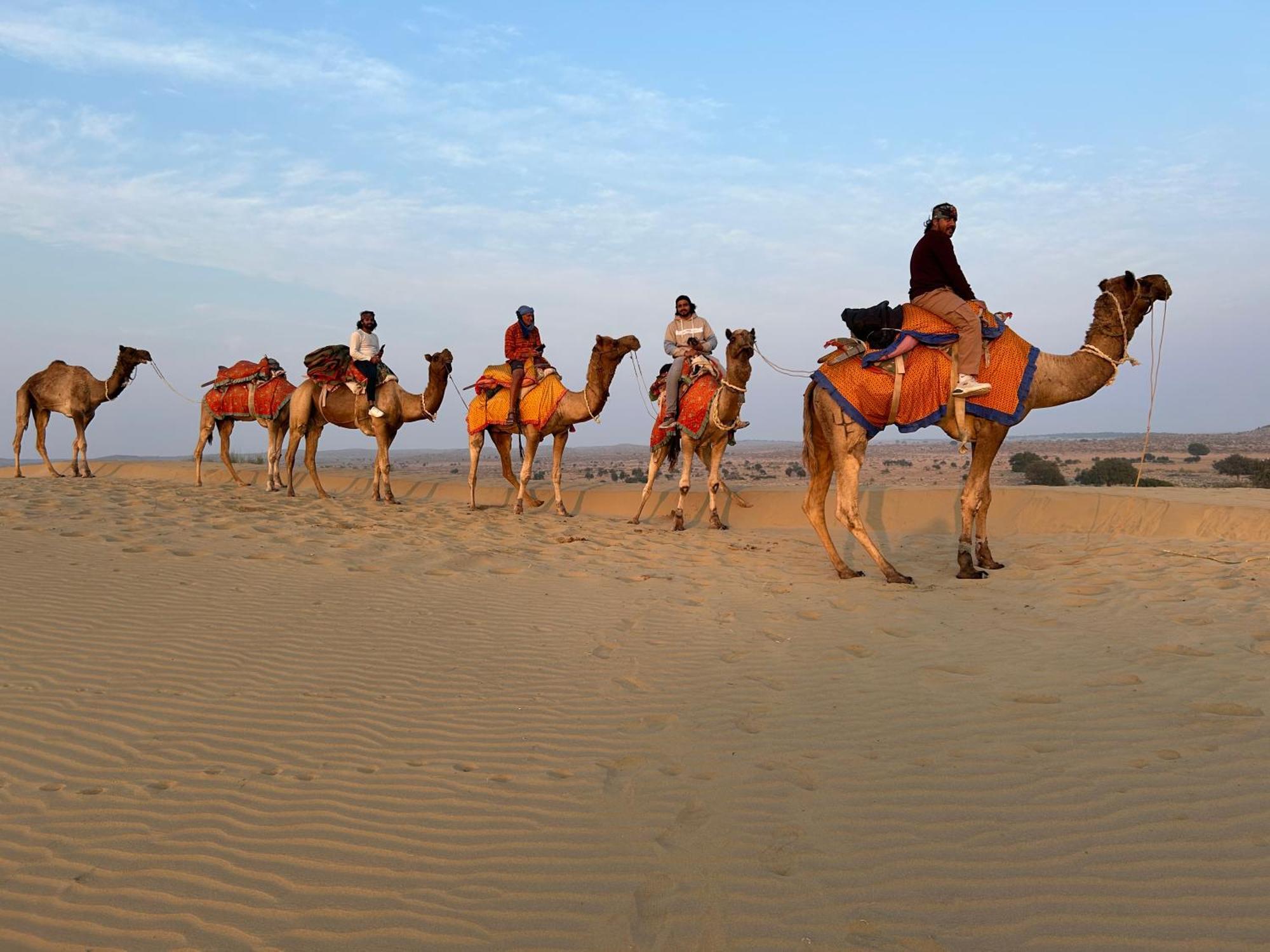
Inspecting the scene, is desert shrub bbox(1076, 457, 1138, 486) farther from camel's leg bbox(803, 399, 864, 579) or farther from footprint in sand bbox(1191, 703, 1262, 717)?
footprint in sand bbox(1191, 703, 1262, 717)

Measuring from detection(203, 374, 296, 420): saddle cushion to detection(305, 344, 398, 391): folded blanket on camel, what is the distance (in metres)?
1.74

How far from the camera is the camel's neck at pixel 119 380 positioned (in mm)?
18531

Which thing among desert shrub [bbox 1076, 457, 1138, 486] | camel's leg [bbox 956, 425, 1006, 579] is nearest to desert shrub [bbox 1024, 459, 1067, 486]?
desert shrub [bbox 1076, 457, 1138, 486]

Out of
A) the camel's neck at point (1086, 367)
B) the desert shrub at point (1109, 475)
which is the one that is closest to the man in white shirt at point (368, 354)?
the camel's neck at point (1086, 367)

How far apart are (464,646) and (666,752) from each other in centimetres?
262

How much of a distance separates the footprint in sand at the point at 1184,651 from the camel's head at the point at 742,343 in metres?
7.21

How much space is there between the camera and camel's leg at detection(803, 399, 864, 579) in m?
9.32

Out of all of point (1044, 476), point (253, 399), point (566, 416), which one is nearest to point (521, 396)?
point (566, 416)

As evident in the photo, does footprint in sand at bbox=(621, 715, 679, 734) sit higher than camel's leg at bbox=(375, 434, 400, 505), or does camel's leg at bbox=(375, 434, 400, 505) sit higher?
camel's leg at bbox=(375, 434, 400, 505)

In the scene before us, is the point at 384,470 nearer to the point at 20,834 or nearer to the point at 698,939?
the point at 20,834

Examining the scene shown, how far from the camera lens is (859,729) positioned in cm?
460

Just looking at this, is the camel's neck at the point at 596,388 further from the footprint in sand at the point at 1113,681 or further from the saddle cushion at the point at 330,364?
the footprint in sand at the point at 1113,681

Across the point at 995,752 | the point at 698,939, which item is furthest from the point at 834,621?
the point at 698,939

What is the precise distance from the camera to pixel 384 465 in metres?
16.2
